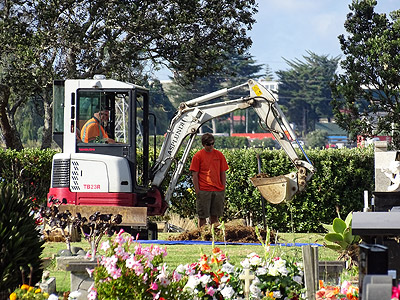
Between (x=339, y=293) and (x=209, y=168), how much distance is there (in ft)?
28.9

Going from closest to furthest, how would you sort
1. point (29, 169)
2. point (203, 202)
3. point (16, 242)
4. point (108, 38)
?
point (16, 242) < point (203, 202) < point (29, 169) < point (108, 38)

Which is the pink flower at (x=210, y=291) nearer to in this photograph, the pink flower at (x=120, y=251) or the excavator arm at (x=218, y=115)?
the pink flower at (x=120, y=251)

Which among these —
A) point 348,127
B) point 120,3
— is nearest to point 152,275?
point 348,127

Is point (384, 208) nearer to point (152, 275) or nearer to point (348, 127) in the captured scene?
point (152, 275)

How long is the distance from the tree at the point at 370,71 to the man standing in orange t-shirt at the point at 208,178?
603 cm

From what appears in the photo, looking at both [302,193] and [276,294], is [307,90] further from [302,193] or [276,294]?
[276,294]

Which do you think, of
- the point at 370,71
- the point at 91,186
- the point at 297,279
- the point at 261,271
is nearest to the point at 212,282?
the point at 261,271

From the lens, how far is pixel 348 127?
20.2 metres

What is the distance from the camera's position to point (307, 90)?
113 metres

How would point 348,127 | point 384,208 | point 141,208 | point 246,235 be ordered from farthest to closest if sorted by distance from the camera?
point 348,127 < point 246,235 < point 141,208 < point 384,208

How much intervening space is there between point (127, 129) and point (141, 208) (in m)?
1.51

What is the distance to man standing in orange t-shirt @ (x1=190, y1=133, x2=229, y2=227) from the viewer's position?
14961mm

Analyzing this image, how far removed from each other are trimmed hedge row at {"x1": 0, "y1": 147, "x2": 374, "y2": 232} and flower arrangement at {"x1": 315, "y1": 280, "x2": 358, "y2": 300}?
39.0 feet

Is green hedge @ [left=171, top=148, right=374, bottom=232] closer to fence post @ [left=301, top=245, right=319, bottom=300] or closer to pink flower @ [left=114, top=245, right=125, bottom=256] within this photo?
fence post @ [left=301, top=245, right=319, bottom=300]
